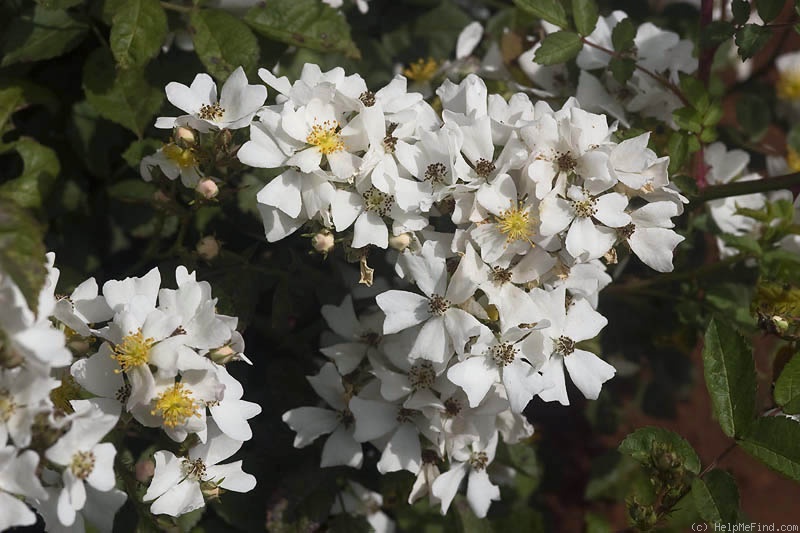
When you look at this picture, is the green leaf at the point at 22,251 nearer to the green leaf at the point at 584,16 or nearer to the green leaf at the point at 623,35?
the green leaf at the point at 584,16

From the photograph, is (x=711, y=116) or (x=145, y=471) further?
(x=711, y=116)

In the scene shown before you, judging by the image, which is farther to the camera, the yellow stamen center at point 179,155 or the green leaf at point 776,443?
the yellow stamen center at point 179,155

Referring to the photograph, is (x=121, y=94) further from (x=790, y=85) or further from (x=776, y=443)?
(x=790, y=85)

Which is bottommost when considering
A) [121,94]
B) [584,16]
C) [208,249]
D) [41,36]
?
[208,249]

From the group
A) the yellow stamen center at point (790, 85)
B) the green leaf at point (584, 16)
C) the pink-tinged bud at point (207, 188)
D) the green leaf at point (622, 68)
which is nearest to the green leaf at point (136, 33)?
the pink-tinged bud at point (207, 188)

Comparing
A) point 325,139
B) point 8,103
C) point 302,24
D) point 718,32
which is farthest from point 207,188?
point 718,32

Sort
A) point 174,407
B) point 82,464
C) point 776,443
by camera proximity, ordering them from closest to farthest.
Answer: point 82,464
point 174,407
point 776,443

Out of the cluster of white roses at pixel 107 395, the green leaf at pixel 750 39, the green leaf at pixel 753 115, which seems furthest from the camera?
the green leaf at pixel 753 115
